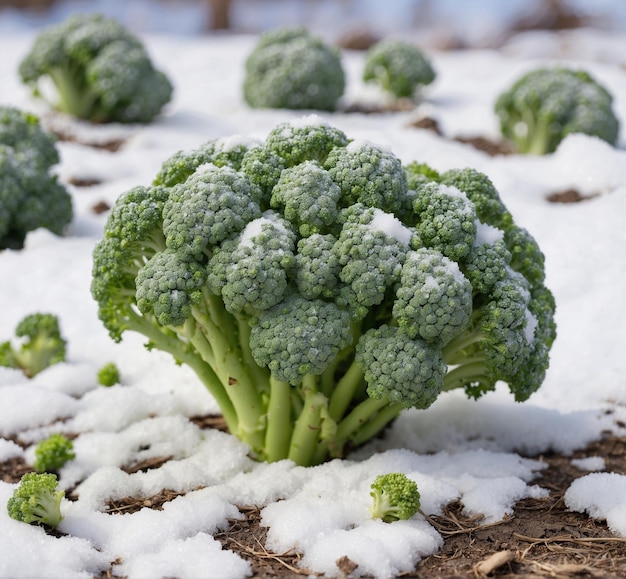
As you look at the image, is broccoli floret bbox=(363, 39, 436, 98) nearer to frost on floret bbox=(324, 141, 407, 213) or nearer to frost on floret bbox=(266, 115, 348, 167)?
frost on floret bbox=(266, 115, 348, 167)

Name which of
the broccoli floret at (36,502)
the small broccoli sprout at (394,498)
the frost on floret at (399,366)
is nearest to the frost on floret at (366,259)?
the frost on floret at (399,366)

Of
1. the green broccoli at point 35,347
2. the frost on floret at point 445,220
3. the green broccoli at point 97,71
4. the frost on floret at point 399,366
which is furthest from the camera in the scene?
the green broccoli at point 97,71

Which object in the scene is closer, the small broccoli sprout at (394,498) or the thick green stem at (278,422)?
the small broccoli sprout at (394,498)

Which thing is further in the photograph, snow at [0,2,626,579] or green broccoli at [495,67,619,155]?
green broccoli at [495,67,619,155]

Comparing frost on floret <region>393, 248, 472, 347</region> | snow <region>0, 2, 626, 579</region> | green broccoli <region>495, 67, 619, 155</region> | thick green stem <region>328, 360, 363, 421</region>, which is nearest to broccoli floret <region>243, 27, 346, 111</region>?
snow <region>0, 2, 626, 579</region>

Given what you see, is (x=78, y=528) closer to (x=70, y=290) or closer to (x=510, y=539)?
(x=510, y=539)

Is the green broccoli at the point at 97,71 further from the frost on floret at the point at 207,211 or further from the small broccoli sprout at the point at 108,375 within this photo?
the frost on floret at the point at 207,211
